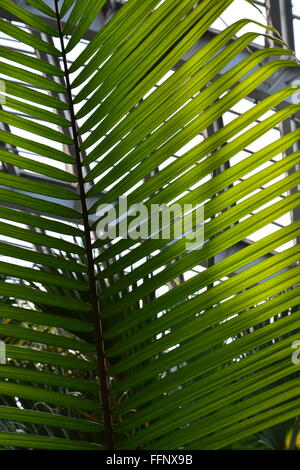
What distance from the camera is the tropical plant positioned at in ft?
2.14

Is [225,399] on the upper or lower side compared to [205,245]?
lower

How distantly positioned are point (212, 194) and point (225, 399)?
8.3 inches

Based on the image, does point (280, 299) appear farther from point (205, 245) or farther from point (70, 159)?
point (70, 159)

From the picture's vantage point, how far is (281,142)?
0.67 metres

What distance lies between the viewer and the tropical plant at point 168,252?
2.14 ft

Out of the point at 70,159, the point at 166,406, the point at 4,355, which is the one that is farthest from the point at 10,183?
the point at 166,406

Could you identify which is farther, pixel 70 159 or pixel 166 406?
pixel 70 159

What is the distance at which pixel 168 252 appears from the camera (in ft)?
2.33

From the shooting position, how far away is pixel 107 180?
774 millimetres

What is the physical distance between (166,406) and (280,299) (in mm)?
161

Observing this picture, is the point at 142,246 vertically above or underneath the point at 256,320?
above

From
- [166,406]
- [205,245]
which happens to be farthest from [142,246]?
[166,406]
